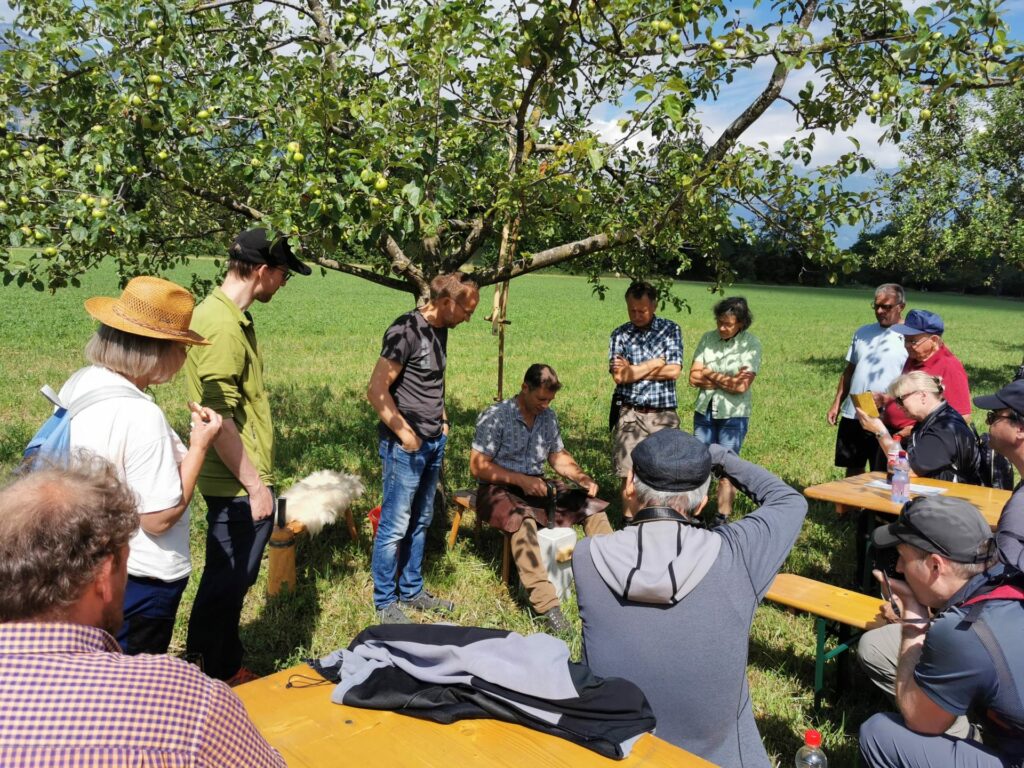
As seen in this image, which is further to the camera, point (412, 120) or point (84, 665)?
point (412, 120)

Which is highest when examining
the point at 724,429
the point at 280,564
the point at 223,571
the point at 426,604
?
the point at 724,429

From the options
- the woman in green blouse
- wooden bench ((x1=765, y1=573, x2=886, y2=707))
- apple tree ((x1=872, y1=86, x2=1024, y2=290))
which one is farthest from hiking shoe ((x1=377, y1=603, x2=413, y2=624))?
apple tree ((x1=872, y1=86, x2=1024, y2=290))

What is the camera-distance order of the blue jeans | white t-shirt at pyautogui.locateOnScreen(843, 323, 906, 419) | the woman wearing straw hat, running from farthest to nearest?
1. white t-shirt at pyautogui.locateOnScreen(843, 323, 906, 419)
2. the blue jeans
3. the woman wearing straw hat

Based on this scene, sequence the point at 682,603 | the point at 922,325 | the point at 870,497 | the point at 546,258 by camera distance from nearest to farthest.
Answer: the point at 682,603 < the point at 870,497 < the point at 922,325 < the point at 546,258

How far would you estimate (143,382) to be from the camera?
2.61 m

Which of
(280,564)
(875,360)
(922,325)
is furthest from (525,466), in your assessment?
(875,360)

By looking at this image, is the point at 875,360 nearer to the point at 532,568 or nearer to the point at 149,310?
the point at 532,568

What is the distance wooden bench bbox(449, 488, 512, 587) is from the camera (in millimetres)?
4969

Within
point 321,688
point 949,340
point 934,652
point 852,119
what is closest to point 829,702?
point 934,652

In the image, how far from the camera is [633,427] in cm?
570

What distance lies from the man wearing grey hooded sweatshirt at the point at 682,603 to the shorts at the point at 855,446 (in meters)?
4.20

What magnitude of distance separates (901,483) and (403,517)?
2.86 m

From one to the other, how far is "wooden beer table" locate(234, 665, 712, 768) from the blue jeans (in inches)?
84.9

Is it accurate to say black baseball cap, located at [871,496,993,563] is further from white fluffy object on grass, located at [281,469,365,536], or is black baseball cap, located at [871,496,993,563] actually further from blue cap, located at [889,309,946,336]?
white fluffy object on grass, located at [281,469,365,536]
